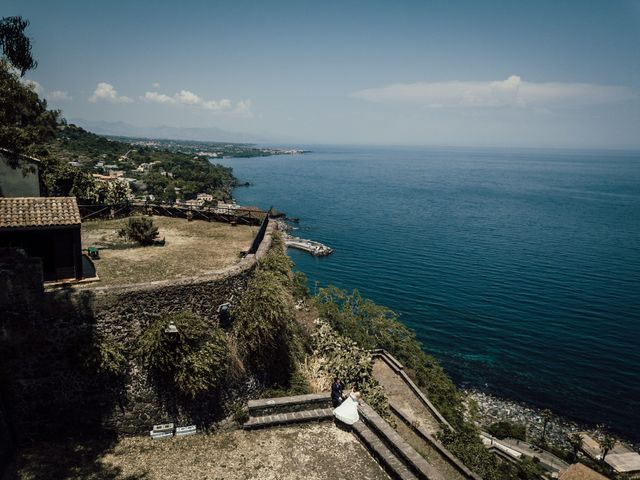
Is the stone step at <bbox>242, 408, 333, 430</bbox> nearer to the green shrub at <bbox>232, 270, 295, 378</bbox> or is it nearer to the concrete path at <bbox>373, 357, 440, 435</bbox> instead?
the green shrub at <bbox>232, 270, 295, 378</bbox>

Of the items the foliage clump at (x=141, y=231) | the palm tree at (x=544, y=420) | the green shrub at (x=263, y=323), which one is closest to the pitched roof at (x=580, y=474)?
the palm tree at (x=544, y=420)

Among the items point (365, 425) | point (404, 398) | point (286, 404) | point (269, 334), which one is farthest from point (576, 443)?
point (269, 334)

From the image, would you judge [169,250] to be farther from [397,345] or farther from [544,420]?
[544,420]

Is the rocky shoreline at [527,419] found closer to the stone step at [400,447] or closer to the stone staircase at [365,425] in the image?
the stone step at [400,447]

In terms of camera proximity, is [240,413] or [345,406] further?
[240,413]

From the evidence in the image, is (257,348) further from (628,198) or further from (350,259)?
(628,198)

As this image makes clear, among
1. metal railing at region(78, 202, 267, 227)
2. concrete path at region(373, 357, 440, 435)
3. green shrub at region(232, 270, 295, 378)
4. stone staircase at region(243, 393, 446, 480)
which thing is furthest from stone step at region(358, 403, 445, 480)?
metal railing at region(78, 202, 267, 227)

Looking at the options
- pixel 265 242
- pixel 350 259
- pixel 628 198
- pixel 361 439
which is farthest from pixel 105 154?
pixel 628 198

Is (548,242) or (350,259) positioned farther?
(548,242)
